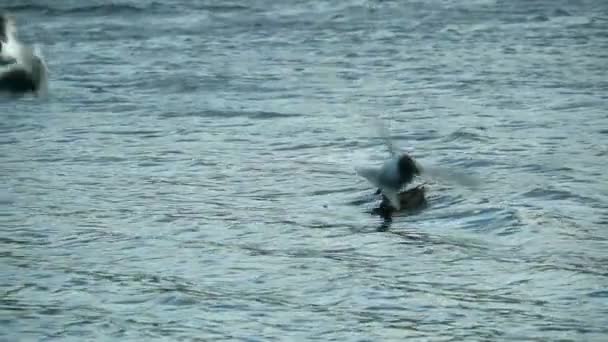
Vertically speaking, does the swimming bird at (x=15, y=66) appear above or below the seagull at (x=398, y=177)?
above

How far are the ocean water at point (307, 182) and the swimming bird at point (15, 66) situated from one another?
3.46 ft

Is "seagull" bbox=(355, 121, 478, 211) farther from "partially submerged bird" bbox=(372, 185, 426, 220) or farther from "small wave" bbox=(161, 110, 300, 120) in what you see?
"small wave" bbox=(161, 110, 300, 120)

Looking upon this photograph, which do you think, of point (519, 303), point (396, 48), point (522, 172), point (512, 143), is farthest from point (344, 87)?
point (519, 303)

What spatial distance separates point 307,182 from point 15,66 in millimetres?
3068

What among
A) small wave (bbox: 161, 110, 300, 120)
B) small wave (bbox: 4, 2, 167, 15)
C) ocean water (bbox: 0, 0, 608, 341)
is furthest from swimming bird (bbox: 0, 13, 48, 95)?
small wave (bbox: 4, 2, 167, 15)

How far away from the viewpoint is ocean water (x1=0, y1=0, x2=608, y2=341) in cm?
714

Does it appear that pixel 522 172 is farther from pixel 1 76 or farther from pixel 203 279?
pixel 1 76

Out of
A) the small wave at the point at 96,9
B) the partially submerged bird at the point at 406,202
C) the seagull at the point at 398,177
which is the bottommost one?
the partially submerged bird at the point at 406,202

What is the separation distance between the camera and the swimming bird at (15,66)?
7.25 meters

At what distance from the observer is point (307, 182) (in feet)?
33.0

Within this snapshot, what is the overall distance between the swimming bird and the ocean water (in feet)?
3.46

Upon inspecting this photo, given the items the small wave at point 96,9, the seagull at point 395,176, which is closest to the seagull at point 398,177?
the seagull at point 395,176

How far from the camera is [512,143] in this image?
1114 centimetres

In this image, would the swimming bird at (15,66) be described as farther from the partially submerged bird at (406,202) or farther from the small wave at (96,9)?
the small wave at (96,9)
